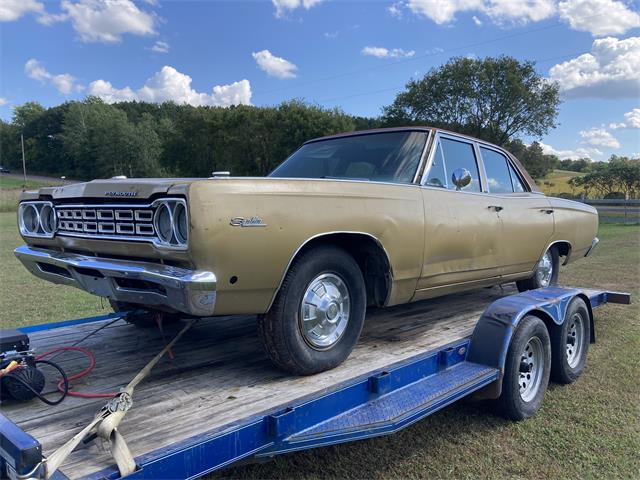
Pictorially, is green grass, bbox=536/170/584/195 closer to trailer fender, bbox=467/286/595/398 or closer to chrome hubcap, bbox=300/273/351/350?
trailer fender, bbox=467/286/595/398

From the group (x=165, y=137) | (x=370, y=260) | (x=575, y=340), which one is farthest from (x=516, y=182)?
(x=165, y=137)

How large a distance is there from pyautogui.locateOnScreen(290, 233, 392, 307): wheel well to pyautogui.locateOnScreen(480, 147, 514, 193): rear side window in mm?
1817

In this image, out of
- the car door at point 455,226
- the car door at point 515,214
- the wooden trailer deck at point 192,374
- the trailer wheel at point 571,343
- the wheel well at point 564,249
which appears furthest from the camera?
the wheel well at point 564,249

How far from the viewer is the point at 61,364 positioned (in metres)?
3.00

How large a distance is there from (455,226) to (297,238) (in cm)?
160

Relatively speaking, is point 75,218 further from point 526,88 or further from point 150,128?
point 150,128

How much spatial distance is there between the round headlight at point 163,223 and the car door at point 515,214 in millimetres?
2850

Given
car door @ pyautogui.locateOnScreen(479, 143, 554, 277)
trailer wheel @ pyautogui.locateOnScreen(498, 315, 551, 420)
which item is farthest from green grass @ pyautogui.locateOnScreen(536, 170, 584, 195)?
trailer wheel @ pyautogui.locateOnScreen(498, 315, 551, 420)

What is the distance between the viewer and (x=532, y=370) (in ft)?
12.5

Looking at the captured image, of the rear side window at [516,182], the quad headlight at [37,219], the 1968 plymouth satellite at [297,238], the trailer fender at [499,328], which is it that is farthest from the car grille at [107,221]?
the rear side window at [516,182]

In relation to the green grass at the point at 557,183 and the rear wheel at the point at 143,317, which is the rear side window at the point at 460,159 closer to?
the rear wheel at the point at 143,317

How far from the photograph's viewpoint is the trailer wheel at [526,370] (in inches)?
136

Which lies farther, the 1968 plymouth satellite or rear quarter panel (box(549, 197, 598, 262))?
rear quarter panel (box(549, 197, 598, 262))

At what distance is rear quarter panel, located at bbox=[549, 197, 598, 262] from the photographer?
208 inches
